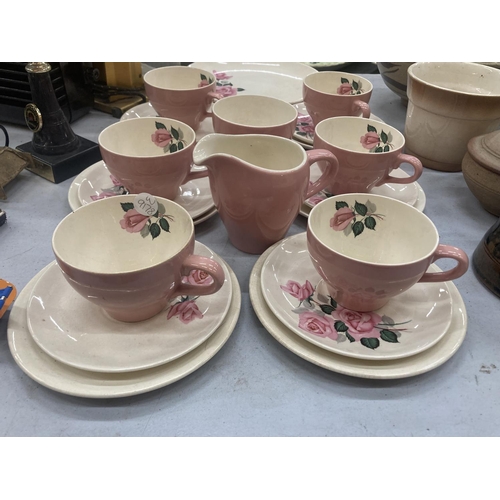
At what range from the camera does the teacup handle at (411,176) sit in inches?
26.9

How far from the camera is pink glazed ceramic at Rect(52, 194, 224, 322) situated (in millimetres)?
442

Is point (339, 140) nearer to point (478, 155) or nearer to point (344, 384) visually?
point (478, 155)

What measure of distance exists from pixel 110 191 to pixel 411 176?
0.50 meters

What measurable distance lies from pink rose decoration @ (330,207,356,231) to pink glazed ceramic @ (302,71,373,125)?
309mm

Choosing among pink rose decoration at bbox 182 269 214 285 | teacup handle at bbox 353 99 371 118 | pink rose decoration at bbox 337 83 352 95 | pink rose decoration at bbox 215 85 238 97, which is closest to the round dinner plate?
pink rose decoration at bbox 215 85 238 97

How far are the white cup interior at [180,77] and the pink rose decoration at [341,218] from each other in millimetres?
505

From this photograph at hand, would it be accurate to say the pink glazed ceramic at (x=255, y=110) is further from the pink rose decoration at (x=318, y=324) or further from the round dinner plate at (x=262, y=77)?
the pink rose decoration at (x=318, y=324)

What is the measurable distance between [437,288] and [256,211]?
0.83 ft

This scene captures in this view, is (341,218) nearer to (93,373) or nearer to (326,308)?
(326,308)

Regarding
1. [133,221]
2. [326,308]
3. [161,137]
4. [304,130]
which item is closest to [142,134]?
[161,137]

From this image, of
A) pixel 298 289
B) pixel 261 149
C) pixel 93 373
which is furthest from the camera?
pixel 261 149

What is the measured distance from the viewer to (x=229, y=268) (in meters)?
0.57

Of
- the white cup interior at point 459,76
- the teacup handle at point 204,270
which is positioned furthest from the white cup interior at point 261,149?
the white cup interior at point 459,76

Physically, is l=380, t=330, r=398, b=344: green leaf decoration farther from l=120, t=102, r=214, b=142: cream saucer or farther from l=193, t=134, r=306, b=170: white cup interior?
l=120, t=102, r=214, b=142: cream saucer
